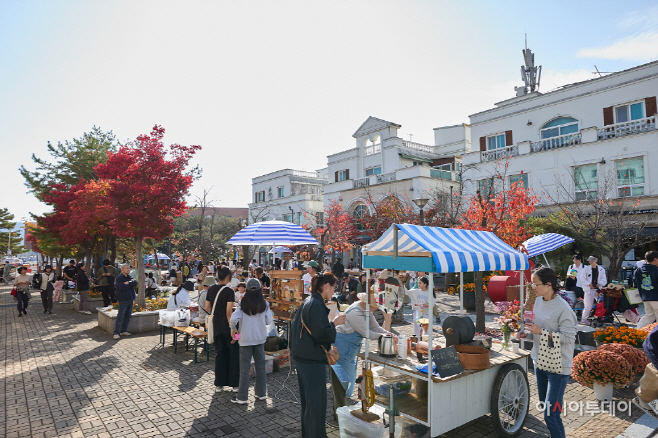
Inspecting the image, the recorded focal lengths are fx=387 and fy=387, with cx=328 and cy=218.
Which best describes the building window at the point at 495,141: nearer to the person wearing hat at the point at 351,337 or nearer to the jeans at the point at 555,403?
the person wearing hat at the point at 351,337

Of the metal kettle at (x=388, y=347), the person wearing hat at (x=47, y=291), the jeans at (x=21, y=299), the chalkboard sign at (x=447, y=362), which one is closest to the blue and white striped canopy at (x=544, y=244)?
the metal kettle at (x=388, y=347)

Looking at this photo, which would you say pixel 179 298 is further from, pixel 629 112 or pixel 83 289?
pixel 629 112

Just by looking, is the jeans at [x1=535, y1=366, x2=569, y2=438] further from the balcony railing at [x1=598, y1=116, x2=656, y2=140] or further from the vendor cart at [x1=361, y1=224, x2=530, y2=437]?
the balcony railing at [x1=598, y1=116, x2=656, y2=140]

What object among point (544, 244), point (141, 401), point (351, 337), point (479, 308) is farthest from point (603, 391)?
point (141, 401)

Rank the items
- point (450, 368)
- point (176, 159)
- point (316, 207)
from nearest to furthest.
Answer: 1. point (450, 368)
2. point (176, 159)
3. point (316, 207)

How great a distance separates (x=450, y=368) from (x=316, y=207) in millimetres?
36518

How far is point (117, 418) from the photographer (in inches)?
211

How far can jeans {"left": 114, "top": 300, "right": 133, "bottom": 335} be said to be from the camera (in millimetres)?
10549

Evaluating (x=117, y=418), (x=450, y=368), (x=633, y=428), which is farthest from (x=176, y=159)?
(x=633, y=428)

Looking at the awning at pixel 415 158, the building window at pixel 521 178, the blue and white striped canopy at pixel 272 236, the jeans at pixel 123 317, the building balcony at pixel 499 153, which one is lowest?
the jeans at pixel 123 317

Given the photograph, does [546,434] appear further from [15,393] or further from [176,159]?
[176,159]

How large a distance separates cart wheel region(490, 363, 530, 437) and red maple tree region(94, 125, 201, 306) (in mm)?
11418

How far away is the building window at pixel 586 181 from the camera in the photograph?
19891 mm

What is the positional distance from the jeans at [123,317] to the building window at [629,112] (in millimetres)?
23847
